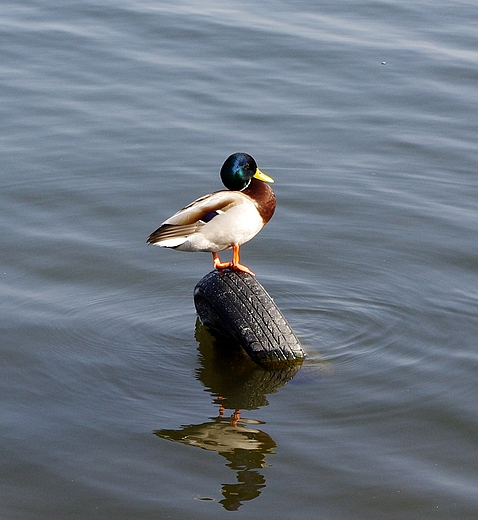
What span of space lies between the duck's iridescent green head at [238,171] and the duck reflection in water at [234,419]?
941 mm

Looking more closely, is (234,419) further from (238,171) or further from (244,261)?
(244,261)

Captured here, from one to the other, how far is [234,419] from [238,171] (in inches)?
59.3

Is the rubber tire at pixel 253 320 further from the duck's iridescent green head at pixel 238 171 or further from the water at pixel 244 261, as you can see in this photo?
the duck's iridescent green head at pixel 238 171

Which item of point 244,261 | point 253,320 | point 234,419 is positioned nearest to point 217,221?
point 253,320

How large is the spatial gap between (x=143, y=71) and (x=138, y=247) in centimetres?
399

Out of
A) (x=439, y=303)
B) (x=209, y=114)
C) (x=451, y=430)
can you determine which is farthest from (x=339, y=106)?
(x=451, y=430)

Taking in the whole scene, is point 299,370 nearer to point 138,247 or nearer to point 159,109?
point 138,247

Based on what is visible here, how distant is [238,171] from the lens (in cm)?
611

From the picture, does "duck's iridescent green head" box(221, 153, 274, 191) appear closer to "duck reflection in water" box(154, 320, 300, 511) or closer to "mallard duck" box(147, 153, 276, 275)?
"mallard duck" box(147, 153, 276, 275)

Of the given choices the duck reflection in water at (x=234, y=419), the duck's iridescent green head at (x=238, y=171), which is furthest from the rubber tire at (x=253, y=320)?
the duck's iridescent green head at (x=238, y=171)

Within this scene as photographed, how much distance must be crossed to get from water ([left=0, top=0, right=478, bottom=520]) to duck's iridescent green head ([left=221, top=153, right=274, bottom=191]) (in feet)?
3.13

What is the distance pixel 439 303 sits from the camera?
669 cm

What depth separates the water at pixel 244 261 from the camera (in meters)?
4.95

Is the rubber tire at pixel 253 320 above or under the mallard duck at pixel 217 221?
under
